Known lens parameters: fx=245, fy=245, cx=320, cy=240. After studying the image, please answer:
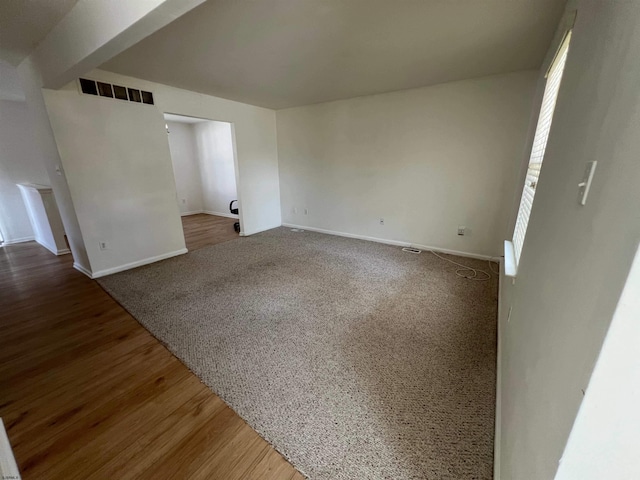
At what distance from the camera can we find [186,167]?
21.7ft

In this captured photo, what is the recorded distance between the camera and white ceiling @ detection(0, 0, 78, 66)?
1.66 metres

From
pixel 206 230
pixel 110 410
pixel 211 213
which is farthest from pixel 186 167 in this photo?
pixel 110 410

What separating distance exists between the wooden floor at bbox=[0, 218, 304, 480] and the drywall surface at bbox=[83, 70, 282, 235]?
280 centimetres

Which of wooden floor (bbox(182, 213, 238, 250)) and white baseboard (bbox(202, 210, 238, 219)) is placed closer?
wooden floor (bbox(182, 213, 238, 250))

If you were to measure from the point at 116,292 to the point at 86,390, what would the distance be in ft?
4.73

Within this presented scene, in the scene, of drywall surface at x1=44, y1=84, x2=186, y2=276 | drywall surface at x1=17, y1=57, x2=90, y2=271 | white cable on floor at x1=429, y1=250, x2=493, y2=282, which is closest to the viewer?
drywall surface at x1=17, y1=57, x2=90, y2=271

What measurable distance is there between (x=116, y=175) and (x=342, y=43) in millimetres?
3009

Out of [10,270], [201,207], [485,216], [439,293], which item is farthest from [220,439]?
[201,207]

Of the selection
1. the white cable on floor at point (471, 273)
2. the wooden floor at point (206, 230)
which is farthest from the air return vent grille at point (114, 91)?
the white cable on floor at point (471, 273)

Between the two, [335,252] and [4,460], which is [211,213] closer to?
[335,252]

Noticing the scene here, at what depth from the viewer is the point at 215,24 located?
1854mm

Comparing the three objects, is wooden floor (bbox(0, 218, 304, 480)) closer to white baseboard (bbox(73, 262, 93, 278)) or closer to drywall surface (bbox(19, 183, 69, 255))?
white baseboard (bbox(73, 262, 93, 278))

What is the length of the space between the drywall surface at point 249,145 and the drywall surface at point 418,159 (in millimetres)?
340

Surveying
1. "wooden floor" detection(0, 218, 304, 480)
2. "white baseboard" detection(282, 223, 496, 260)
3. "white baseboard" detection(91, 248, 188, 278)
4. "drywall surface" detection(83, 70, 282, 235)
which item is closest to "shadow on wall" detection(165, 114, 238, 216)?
"drywall surface" detection(83, 70, 282, 235)
